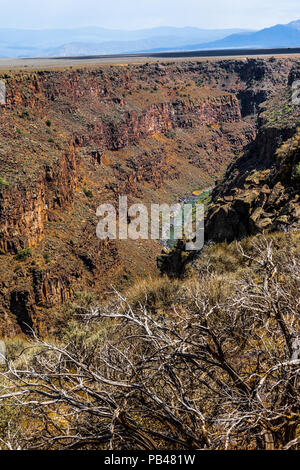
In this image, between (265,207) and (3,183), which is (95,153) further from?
(265,207)

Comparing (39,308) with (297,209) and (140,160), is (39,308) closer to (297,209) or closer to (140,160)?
(297,209)

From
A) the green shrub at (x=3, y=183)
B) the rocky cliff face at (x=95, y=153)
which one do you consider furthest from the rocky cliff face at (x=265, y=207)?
the green shrub at (x=3, y=183)

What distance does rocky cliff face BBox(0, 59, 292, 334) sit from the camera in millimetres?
33781

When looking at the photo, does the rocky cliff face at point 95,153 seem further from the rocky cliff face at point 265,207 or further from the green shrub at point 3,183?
the rocky cliff face at point 265,207

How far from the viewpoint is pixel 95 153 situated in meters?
58.2

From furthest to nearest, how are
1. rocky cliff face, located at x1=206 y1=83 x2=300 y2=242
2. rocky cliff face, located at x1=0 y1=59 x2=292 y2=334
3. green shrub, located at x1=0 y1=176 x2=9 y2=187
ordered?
green shrub, located at x1=0 y1=176 x2=9 y2=187
rocky cliff face, located at x1=0 y1=59 x2=292 y2=334
rocky cliff face, located at x1=206 y1=83 x2=300 y2=242

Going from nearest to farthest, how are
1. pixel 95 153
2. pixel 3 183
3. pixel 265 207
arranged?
pixel 265 207 < pixel 3 183 < pixel 95 153

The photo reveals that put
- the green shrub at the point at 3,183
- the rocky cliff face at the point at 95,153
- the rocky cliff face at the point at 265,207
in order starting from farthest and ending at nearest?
the green shrub at the point at 3,183
the rocky cliff face at the point at 95,153
the rocky cliff face at the point at 265,207

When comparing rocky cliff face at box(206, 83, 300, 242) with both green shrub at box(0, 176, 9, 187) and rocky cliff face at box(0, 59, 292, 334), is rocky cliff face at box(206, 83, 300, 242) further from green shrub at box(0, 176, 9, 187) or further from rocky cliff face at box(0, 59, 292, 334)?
green shrub at box(0, 176, 9, 187)

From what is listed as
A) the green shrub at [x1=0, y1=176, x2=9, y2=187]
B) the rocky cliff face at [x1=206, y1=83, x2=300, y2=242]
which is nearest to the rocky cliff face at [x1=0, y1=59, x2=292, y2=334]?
the green shrub at [x1=0, y1=176, x2=9, y2=187]

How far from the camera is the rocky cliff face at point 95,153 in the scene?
33781mm

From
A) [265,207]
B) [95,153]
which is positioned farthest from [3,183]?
[95,153]
